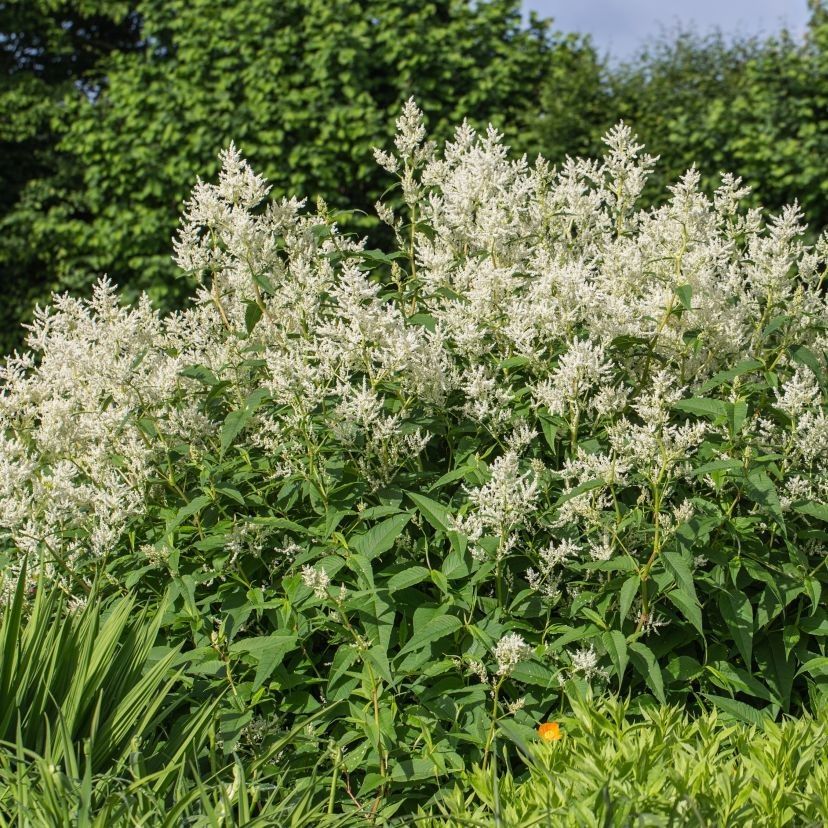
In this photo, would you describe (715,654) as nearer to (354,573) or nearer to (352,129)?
(354,573)

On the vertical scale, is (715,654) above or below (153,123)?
below

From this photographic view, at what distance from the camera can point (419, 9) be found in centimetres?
1327

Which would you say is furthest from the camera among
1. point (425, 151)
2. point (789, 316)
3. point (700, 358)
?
point (425, 151)

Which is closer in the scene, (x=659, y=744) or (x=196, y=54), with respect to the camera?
(x=659, y=744)

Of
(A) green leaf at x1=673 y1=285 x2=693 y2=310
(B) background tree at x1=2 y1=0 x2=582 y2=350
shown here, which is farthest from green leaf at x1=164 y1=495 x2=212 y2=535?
(B) background tree at x1=2 y1=0 x2=582 y2=350

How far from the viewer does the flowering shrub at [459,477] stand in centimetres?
327

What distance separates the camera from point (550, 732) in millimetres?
→ 2967

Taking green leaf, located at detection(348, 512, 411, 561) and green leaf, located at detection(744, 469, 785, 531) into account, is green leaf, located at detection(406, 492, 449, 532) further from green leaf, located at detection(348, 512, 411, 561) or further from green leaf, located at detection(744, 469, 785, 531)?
green leaf, located at detection(744, 469, 785, 531)

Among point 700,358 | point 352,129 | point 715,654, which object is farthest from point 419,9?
point 715,654

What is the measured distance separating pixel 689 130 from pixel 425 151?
31.7 feet

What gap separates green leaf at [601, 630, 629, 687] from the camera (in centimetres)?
310

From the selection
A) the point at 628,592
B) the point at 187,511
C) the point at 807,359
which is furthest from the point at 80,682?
the point at 807,359

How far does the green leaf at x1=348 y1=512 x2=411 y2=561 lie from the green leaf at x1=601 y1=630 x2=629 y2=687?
2.41 ft

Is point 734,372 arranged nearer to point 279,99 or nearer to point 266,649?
point 266,649
